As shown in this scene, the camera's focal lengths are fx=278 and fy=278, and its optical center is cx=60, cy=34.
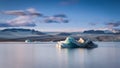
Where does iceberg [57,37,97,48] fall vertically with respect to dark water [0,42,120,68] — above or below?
above

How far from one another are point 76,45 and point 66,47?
726 mm

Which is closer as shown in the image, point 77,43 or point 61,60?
point 61,60

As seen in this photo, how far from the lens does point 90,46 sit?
20.8 m

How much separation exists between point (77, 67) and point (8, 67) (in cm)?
188

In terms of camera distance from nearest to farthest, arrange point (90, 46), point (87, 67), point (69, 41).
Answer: point (87, 67), point (69, 41), point (90, 46)

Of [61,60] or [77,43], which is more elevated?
[77,43]

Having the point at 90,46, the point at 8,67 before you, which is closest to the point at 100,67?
the point at 8,67

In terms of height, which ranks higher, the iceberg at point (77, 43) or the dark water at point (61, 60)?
the iceberg at point (77, 43)

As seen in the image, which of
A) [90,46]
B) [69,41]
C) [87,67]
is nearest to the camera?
[87,67]

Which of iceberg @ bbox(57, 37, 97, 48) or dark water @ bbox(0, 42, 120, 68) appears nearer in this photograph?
dark water @ bbox(0, 42, 120, 68)

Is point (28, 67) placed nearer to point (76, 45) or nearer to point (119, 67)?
point (119, 67)

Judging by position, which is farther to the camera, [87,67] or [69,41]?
[69,41]

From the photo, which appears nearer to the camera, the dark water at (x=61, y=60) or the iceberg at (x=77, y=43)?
the dark water at (x=61, y=60)

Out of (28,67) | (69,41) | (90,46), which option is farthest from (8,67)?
(90,46)
